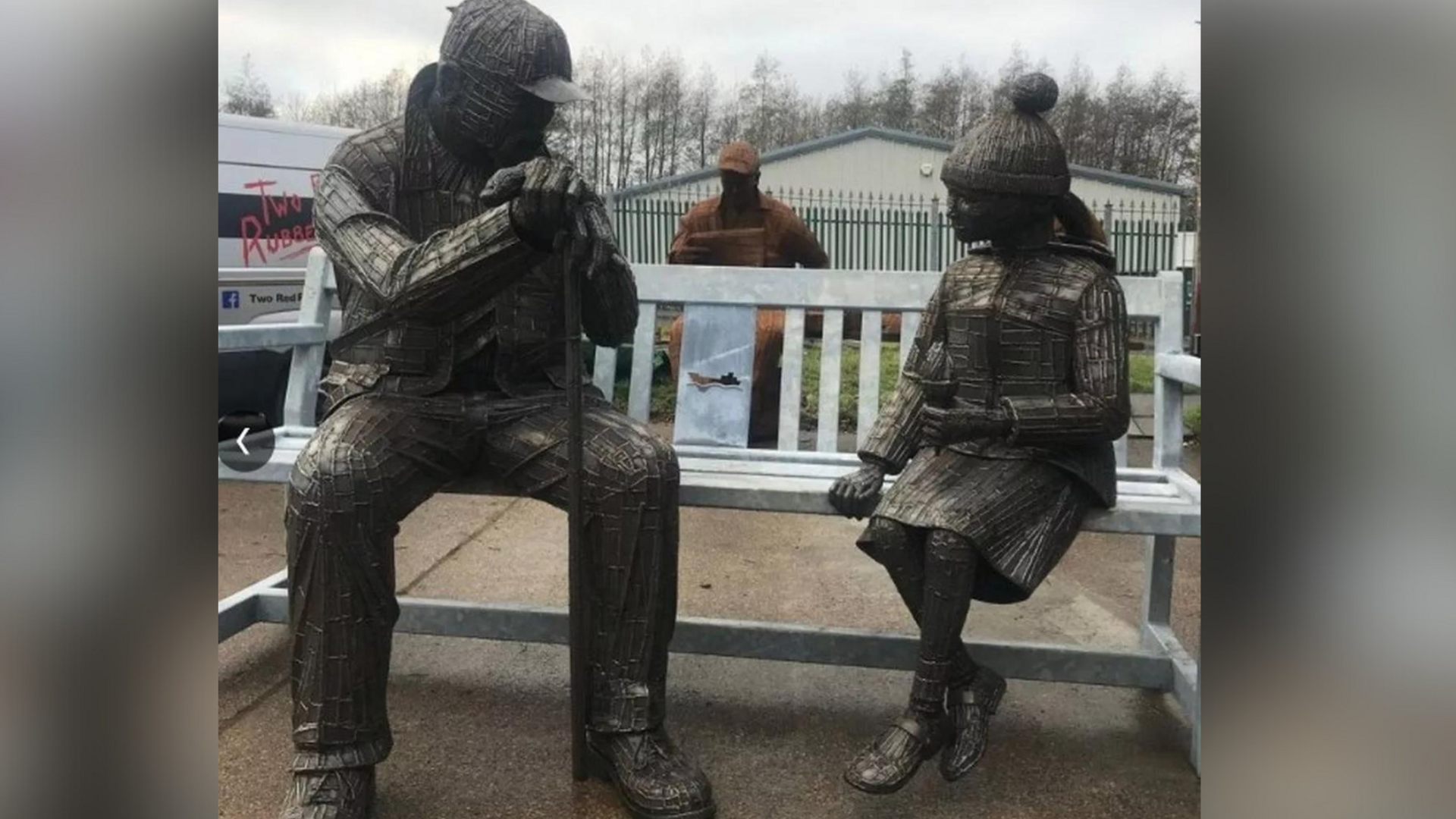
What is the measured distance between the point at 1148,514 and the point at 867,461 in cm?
60

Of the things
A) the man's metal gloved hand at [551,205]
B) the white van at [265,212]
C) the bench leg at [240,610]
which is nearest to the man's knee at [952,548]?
the man's metal gloved hand at [551,205]

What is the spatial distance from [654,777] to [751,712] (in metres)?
0.65

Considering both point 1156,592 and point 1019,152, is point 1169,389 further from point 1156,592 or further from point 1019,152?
point 1019,152

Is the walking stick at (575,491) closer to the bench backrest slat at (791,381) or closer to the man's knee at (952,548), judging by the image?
the man's knee at (952,548)

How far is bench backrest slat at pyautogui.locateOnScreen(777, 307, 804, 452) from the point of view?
122 inches

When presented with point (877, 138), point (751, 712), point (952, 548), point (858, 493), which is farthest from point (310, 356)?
point (877, 138)

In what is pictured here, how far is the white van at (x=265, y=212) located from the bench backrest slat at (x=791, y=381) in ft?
14.9

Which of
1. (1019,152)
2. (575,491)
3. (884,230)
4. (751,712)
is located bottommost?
(751,712)

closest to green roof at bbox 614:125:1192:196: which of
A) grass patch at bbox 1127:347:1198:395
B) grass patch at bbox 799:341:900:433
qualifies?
grass patch at bbox 1127:347:1198:395

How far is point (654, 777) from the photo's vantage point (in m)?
2.10

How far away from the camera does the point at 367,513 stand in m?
2.02

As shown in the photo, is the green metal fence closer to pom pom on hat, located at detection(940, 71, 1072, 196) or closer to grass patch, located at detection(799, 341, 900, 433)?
grass patch, located at detection(799, 341, 900, 433)
